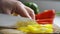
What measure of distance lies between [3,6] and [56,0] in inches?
8.1

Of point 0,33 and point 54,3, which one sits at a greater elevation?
point 54,3

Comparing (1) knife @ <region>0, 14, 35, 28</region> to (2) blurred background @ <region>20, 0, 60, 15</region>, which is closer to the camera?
(1) knife @ <region>0, 14, 35, 28</region>

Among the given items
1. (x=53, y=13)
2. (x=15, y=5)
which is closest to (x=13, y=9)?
(x=15, y=5)

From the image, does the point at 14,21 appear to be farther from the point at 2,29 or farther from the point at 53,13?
the point at 53,13

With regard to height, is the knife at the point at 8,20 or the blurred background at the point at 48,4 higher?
the blurred background at the point at 48,4

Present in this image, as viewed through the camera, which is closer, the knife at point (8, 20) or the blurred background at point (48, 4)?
the knife at point (8, 20)

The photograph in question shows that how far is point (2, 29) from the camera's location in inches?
11.4

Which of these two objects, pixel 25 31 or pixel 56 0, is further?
pixel 56 0

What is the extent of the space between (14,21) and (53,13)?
16 centimetres

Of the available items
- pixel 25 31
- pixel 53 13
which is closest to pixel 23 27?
pixel 25 31

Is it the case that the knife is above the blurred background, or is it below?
below

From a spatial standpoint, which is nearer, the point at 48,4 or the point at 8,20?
the point at 8,20

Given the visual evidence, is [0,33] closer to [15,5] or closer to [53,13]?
[15,5]

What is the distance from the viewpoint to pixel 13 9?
349mm
